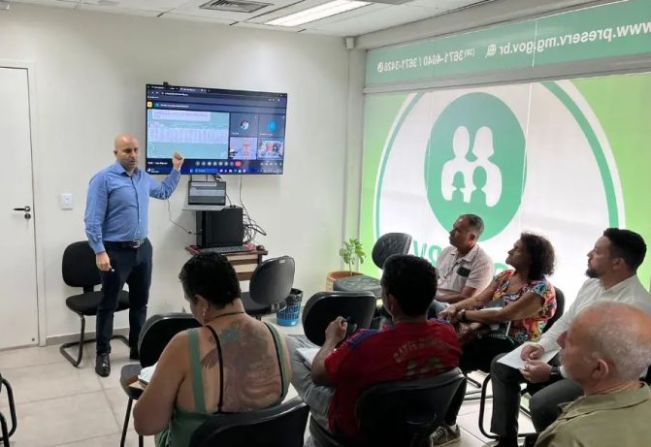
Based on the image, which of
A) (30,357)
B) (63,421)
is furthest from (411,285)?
(30,357)

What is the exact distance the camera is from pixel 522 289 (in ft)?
10.3

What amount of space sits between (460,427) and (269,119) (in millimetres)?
3003

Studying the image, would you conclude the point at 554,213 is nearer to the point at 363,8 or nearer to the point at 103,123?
the point at 363,8

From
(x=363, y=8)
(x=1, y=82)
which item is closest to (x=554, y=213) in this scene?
(x=363, y=8)

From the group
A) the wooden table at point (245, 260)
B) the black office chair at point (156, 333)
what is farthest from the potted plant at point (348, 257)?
the black office chair at point (156, 333)

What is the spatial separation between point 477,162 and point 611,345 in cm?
301

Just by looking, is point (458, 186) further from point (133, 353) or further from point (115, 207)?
point (133, 353)

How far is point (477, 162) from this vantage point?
169 inches

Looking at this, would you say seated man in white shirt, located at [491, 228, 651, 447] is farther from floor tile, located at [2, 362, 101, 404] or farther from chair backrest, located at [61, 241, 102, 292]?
chair backrest, located at [61, 241, 102, 292]

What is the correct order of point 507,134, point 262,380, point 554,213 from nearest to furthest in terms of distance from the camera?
1. point 262,380
2. point 554,213
3. point 507,134

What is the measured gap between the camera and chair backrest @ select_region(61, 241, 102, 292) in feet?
14.4

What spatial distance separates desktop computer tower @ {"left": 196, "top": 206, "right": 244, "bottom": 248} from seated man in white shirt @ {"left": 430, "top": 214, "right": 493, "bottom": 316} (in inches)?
77.5

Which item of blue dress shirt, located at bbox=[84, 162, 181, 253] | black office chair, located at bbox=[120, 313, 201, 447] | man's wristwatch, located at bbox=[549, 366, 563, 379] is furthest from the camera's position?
blue dress shirt, located at bbox=[84, 162, 181, 253]

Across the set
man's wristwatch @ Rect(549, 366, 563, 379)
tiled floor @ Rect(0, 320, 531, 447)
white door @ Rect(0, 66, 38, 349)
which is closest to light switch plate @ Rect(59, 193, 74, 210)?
white door @ Rect(0, 66, 38, 349)
